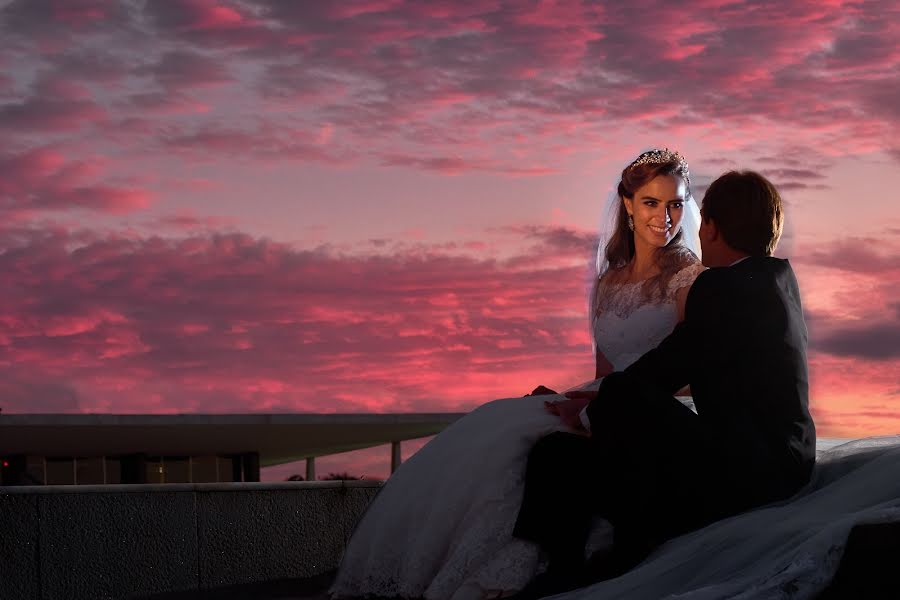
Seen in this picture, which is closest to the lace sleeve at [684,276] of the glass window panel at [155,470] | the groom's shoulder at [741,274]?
the groom's shoulder at [741,274]

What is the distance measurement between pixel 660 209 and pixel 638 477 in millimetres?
2508

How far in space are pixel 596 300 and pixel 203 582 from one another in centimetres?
357

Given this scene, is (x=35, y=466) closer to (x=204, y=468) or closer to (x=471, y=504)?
(x=204, y=468)

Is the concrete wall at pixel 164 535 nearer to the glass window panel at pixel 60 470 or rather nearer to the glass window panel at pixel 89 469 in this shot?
the glass window panel at pixel 60 470

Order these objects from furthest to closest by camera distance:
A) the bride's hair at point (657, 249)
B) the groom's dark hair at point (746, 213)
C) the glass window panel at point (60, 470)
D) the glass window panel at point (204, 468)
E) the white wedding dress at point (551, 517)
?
the glass window panel at point (204, 468) → the glass window panel at point (60, 470) → the bride's hair at point (657, 249) → the groom's dark hair at point (746, 213) → the white wedding dress at point (551, 517)

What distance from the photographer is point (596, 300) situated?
759 centimetres

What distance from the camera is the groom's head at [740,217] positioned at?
5.32 meters

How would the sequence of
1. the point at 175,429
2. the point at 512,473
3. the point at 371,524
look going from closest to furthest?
the point at 512,473 → the point at 371,524 → the point at 175,429

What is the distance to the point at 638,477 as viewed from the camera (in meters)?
5.10

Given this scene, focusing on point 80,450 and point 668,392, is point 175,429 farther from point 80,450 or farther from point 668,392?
point 668,392

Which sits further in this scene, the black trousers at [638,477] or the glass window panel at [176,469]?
the glass window panel at [176,469]

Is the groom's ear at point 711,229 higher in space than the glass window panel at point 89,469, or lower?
higher

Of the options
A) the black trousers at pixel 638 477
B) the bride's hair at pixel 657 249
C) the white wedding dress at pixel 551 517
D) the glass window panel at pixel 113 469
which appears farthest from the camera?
the glass window panel at pixel 113 469

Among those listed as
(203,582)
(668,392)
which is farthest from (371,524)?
(203,582)
